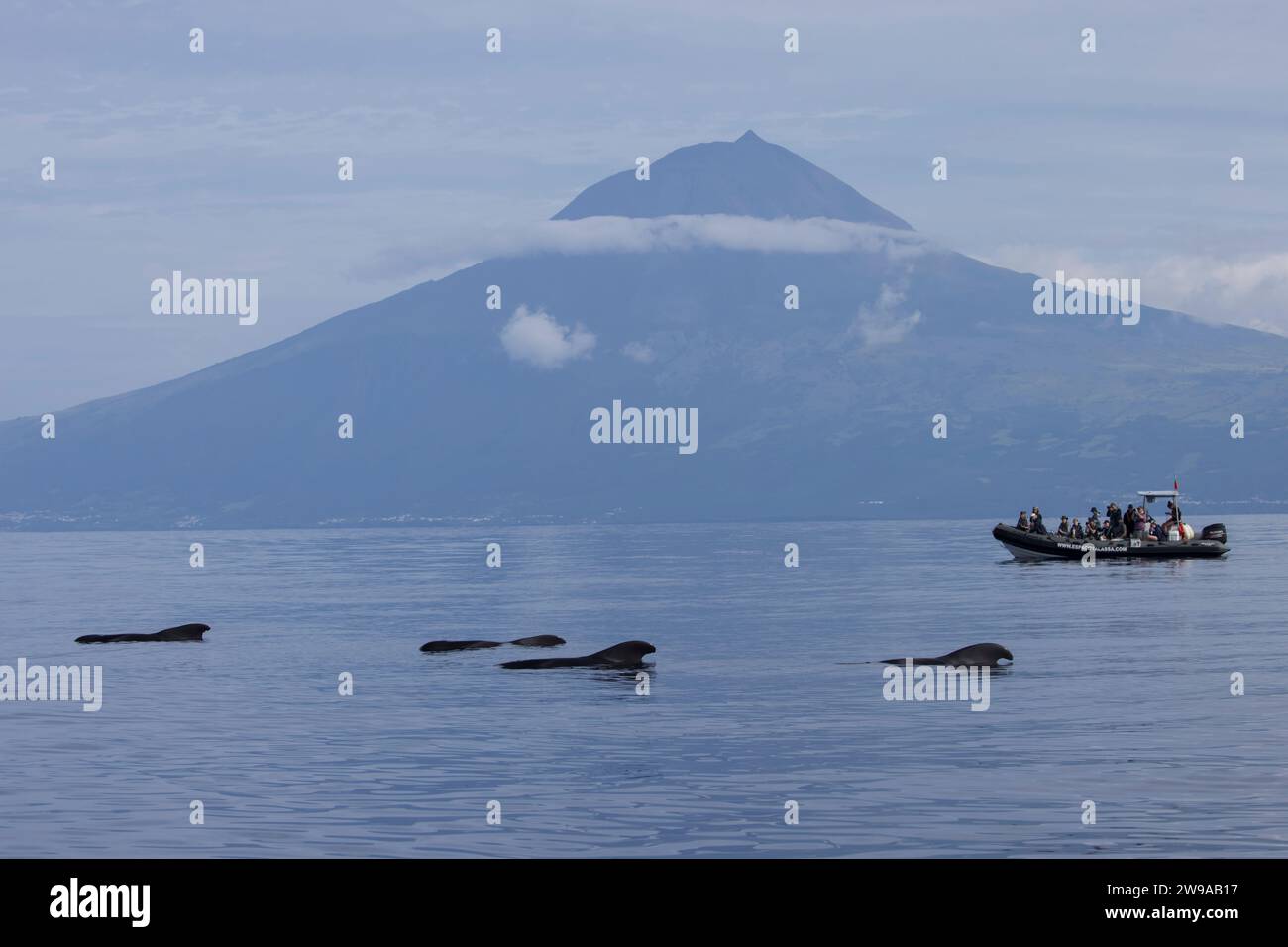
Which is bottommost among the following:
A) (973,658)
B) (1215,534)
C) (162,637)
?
(162,637)

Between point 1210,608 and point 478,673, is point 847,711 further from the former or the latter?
point 1210,608

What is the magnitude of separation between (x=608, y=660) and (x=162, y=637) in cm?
1758

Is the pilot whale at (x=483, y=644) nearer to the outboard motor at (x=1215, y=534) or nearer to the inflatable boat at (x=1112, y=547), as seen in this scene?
the inflatable boat at (x=1112, y=547)

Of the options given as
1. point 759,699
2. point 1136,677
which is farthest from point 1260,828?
point 1136,677

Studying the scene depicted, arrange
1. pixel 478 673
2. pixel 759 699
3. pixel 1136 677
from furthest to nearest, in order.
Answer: pixel 478 673, pixel 1136 677, pixel 759 699

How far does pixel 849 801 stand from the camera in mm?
23812

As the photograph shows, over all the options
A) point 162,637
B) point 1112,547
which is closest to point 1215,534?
point 1112,547

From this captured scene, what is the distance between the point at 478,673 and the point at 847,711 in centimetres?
1150

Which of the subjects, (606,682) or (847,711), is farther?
(606,682)

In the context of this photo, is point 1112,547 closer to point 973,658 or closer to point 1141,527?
point 1141,527

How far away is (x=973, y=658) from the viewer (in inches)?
1598

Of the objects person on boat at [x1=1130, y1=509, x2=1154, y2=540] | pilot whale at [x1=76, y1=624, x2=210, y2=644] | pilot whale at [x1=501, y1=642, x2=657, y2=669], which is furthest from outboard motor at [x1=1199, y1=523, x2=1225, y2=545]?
pilot whale at [x1=501, y1=642, x2=657, y2=669]
